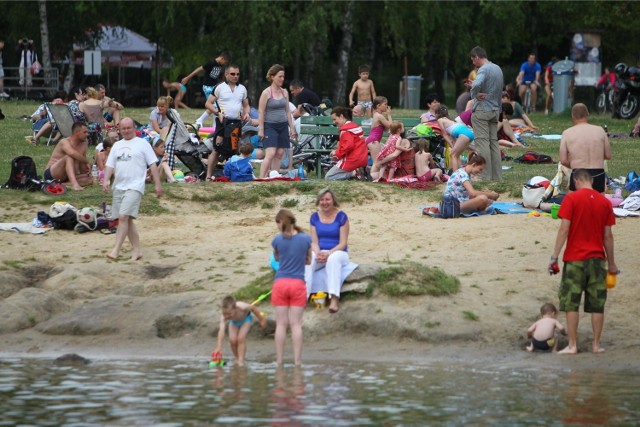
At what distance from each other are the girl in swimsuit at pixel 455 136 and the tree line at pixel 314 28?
60.6 ft

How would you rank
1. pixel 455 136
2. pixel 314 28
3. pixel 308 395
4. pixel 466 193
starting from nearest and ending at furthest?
pixel 308 395 → pixel 466 193 → pixel 455 136 → pixel 314 28

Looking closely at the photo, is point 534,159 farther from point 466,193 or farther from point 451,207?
point 451,207

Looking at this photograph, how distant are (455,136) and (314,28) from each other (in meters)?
19.1

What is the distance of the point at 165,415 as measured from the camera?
35.6ft

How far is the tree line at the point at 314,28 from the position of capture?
4003 cm

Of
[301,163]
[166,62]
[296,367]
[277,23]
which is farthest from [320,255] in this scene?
[166,62]

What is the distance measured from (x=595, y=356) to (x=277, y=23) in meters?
28.2

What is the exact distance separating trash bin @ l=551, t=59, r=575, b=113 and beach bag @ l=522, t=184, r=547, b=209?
63.4 ft

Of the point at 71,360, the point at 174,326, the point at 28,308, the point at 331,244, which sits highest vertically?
the point at 331,244

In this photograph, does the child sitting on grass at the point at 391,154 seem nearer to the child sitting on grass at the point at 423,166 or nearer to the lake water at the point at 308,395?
the child sitting on grass at the point at 423,166

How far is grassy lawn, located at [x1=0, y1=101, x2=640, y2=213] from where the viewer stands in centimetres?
1844

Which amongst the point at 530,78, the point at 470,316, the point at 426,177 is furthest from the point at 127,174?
the point at 530,78

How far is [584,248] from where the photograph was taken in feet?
42.5

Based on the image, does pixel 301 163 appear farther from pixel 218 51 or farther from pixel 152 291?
pixel 218 51
